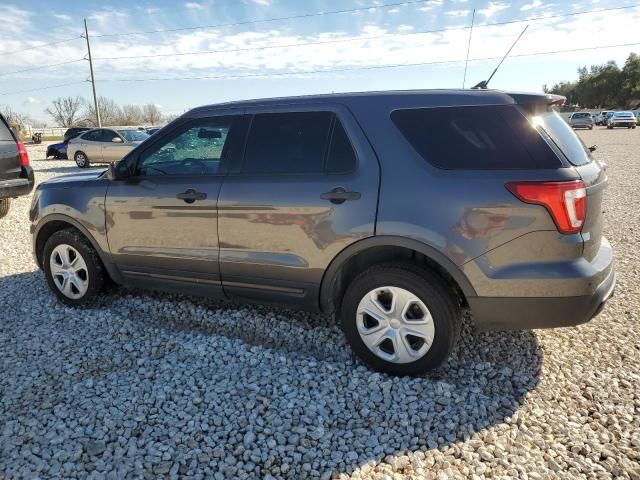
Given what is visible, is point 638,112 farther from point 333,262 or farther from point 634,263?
point 333,262

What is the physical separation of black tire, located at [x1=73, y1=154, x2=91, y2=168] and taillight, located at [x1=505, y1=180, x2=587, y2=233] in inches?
759

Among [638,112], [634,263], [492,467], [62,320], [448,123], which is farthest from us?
[638,112]

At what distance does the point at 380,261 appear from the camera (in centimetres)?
316

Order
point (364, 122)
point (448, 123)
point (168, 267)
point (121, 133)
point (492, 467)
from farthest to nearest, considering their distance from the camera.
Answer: point (121, 133) < point (168, 267) < point (364, 122) < point (448, 123) < point (492, 467)

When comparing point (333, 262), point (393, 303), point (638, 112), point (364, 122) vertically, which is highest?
point (364, 122)

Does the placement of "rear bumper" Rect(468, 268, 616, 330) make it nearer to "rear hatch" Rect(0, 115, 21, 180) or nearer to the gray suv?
the gray suv

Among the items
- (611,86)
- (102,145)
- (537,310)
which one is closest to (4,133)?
(537,310)

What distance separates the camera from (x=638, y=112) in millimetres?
57031

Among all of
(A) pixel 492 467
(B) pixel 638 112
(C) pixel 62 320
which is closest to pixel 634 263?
(A) pixel 492 467

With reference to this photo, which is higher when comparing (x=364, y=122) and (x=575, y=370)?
(x=364, y=122)

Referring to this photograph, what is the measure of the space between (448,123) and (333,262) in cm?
114

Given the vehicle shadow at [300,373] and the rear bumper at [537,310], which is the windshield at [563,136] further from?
the vehicle shadow at [300,373]

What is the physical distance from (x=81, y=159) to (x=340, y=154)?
18.5 m

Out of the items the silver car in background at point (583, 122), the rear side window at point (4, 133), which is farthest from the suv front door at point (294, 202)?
the silver car in background at point (583, 122)
